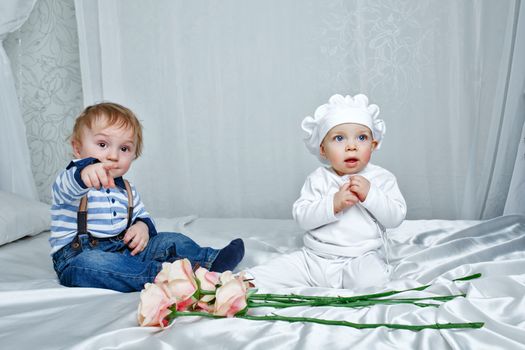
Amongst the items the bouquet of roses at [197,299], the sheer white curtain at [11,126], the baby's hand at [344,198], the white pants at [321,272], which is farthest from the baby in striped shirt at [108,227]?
the sheer white curtain at [11,126]

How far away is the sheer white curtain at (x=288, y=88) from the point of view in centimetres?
219

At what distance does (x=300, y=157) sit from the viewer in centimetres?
244

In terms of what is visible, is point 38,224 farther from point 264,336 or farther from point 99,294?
point 264,336

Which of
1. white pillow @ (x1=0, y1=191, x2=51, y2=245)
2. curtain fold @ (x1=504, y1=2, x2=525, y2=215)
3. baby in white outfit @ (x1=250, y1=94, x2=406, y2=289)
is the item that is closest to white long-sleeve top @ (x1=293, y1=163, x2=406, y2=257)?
baby in white outfit @ (x1=250, y1=94, x2=406, y2=289)

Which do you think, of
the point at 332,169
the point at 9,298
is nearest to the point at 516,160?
the point at 332,169

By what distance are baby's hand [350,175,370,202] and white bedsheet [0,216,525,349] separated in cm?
24

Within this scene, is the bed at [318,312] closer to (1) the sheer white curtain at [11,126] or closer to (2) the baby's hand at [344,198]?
(2) the baby's hand at [344,198]

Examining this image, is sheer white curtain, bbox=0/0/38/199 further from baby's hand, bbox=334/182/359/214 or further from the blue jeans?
baby's hand, bbox=334/182/359/214

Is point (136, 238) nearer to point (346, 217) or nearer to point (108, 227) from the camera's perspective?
point (108, 227)

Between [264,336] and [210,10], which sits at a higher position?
[210,10]

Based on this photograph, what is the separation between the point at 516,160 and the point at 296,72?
948 millimetres

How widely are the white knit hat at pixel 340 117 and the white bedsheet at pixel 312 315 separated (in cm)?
38

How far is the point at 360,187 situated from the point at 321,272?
0.82ft

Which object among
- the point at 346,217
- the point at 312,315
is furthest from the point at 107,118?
the point at 312,315
